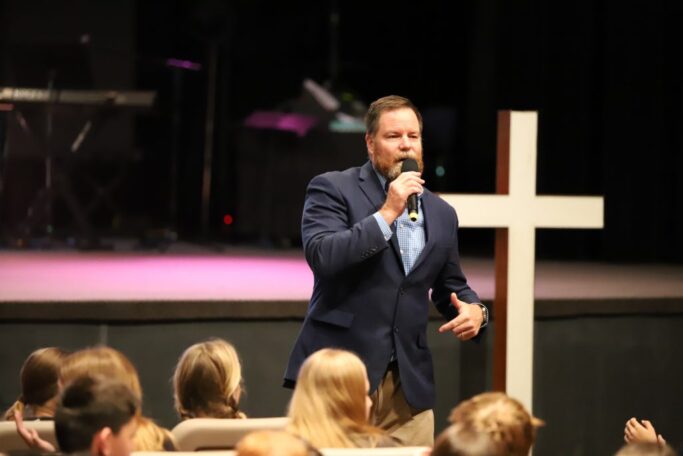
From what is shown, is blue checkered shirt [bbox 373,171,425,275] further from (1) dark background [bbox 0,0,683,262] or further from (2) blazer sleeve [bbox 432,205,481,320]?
(1) dark background [bbox 0,0,683,262]

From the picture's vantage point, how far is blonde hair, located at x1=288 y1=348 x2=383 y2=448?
8.43ft

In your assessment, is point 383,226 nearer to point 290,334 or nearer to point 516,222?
point 516,222

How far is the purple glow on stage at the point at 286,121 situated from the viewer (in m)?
8.55

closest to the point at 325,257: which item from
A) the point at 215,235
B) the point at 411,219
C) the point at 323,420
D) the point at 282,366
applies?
the point at 411,219

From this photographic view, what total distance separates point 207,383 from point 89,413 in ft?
3.18

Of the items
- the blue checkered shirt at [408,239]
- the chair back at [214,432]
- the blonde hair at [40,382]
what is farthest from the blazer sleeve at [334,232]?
the blonde hair at [40,382]

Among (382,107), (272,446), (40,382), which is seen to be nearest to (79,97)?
(40,382)

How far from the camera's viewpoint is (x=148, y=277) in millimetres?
5703

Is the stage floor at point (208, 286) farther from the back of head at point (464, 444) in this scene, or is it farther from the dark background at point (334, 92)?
the back of head at point (464, 444)

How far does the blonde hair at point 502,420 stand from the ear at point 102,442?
28.5 inches

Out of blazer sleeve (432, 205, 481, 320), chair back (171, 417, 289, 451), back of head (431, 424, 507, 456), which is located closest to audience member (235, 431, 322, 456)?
back of head (431, 424, 507, 456)

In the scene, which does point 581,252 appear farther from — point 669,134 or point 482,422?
point 482,422

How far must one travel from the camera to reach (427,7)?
32.4 feet

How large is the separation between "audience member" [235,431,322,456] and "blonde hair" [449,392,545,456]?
46cm
